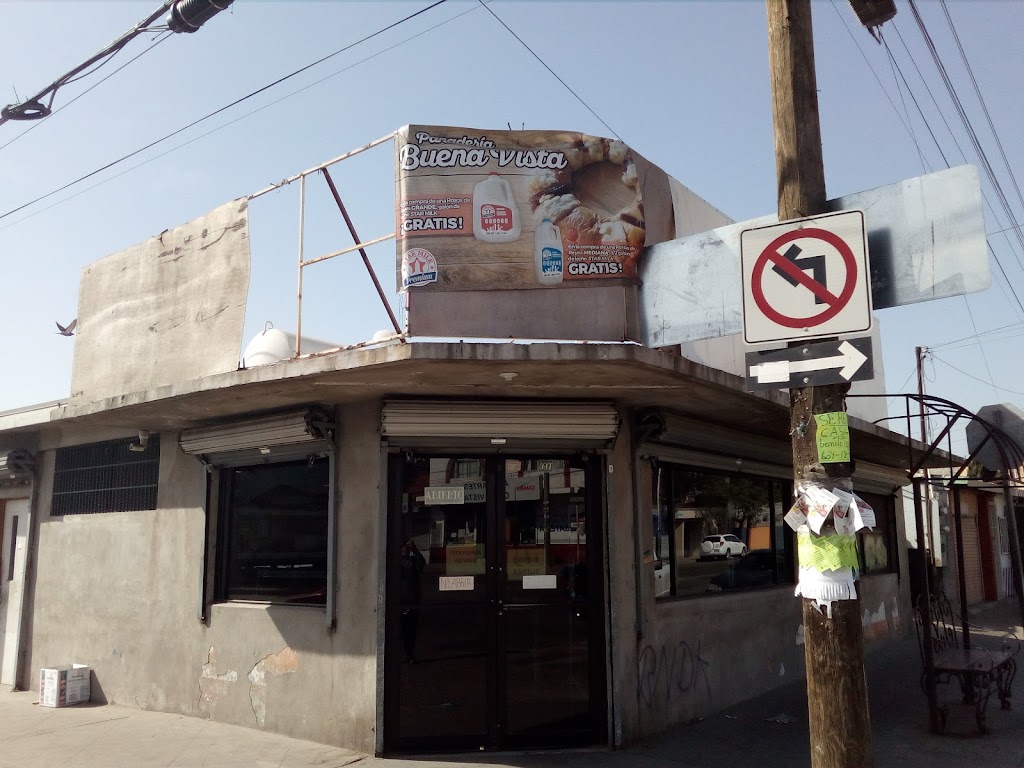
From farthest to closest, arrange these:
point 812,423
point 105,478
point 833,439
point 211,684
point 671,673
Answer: point 105,478, point 211,684, point 671,673, point 812,423, point 833,439

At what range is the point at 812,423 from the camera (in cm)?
459

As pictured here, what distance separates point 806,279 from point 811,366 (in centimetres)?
49

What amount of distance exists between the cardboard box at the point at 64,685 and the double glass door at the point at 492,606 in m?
4.74

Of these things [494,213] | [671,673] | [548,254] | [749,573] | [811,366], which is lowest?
[671,673]

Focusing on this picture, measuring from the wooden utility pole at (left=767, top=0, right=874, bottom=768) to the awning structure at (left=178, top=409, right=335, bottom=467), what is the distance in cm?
475

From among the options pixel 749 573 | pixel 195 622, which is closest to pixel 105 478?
pixel 195 622

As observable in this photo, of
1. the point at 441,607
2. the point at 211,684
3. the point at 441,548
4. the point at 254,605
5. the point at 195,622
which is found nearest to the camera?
the point at 441,607

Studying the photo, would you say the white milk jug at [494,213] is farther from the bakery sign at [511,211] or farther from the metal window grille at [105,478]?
the metal window grille at [105,478]

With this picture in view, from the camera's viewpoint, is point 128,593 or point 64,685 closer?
point 64,685

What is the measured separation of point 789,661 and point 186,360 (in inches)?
325

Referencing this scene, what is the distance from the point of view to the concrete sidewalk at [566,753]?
24.4 ft

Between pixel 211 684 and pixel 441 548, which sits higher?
pixel 441 548

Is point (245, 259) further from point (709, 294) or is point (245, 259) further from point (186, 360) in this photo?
point (709, 294)

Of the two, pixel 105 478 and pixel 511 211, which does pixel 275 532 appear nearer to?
pixel 105 478
